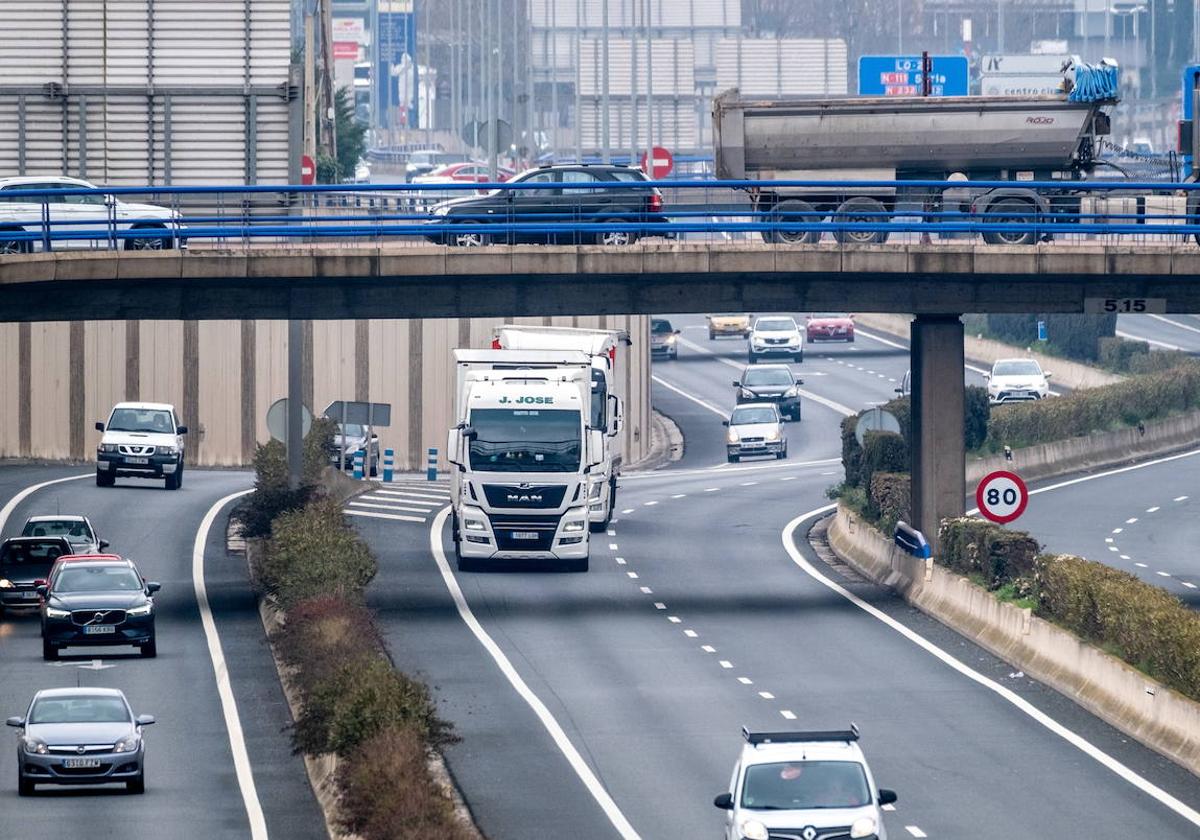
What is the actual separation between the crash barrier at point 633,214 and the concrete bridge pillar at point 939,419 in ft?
6.32

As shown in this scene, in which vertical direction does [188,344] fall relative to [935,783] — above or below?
above

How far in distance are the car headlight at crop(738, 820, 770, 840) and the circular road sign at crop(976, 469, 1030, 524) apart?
15672 mm

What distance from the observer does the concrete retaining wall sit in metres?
28.0

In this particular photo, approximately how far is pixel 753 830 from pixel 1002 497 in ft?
52.4

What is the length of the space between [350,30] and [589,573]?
490 feet

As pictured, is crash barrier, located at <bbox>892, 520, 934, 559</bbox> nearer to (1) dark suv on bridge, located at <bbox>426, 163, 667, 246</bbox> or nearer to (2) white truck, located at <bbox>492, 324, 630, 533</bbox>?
(2) white truck, located at <bbox>492, 324, 630, 533</bbox>

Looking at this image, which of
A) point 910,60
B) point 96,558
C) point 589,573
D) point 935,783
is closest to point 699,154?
point 910,60

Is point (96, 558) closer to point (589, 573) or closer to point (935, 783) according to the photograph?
point (589, 573)

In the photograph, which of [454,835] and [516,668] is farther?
[516,668]

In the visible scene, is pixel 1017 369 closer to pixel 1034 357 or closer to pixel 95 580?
pixel 1034 357

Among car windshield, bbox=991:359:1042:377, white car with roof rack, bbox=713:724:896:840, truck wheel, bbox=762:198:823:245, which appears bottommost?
white car with roof rack, bbox=713:724:896:840

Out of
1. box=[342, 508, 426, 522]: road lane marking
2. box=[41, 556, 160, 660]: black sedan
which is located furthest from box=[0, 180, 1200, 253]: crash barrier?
box=[342, 508, 426, 522]: road lane marking

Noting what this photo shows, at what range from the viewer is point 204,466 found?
71.0 meters

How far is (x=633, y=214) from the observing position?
38719 millimetres
